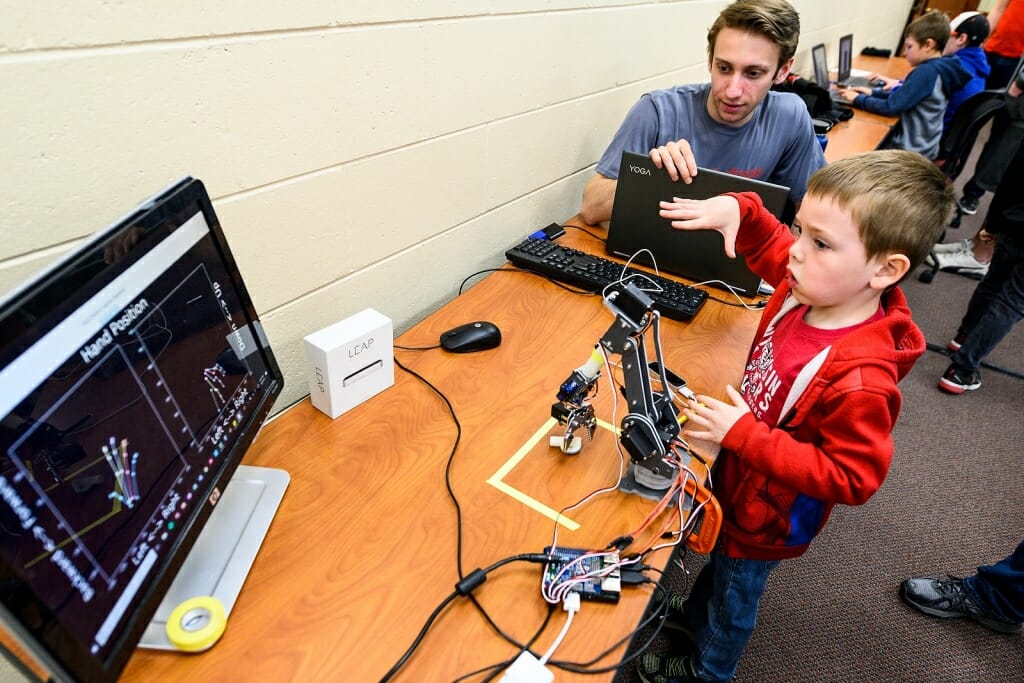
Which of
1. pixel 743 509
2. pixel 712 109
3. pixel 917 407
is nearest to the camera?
pixel 743 509

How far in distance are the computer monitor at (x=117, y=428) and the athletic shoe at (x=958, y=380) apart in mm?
2787

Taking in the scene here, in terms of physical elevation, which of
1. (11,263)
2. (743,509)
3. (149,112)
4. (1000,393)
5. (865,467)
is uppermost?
(149,112)

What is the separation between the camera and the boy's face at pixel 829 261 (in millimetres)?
911

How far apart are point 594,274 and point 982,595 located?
4.53 feet

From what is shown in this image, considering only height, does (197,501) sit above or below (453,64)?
below

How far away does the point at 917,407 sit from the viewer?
7.79 feet

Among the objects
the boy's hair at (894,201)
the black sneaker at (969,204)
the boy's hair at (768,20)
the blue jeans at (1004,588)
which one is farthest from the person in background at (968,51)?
the boy's hair at (894,201)

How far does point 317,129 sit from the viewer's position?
A: 936 mm

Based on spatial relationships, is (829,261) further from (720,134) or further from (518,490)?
(720,134)

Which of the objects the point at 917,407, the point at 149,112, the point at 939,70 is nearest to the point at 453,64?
the point at 149,112

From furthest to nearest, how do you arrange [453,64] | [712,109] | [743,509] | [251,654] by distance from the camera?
[712,109]
[453,64]
[743,509]
[251,654]

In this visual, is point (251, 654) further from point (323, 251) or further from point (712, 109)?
point (712, 109)

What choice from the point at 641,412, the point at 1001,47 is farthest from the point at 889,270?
the point at 1001,47

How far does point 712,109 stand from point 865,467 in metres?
1.22
